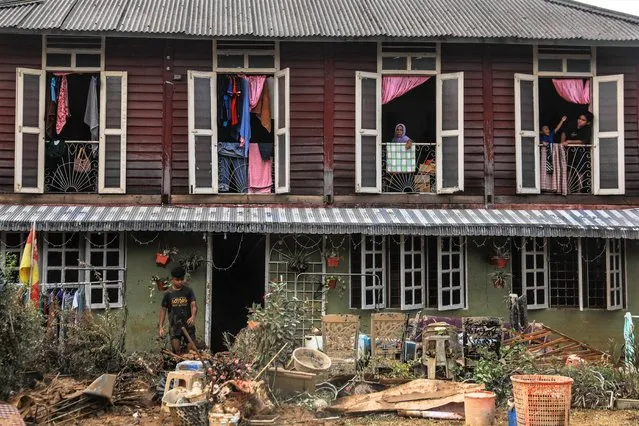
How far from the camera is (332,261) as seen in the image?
38.8 feet

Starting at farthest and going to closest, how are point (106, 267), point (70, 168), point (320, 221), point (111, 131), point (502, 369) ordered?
point (70, 168), point (111, 131), point (106, 267), point (320, 221), point (502, 369)

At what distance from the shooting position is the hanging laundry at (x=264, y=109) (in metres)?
12.2

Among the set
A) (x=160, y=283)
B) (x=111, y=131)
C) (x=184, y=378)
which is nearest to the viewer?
(x=184, y=378)

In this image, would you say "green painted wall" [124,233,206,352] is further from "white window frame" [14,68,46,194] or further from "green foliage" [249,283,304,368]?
"green foliage" [249,283,304,368]

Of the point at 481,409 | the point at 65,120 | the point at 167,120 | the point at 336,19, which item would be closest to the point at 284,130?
the point at 167,120

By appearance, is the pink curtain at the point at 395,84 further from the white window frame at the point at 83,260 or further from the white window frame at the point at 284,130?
the white window frame at the point at 83,260

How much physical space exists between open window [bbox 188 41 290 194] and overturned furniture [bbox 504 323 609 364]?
4.56m

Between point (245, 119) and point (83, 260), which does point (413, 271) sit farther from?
point (83, 260)

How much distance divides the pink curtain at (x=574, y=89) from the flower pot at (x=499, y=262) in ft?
10.4

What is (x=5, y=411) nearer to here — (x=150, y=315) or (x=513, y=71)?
(x=150, y=315)

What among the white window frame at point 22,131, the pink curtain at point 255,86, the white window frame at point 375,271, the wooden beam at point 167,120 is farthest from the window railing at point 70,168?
the white window frame at point 375,271

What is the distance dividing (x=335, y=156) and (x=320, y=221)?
4.66ft

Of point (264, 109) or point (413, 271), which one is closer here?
point (413, 271)

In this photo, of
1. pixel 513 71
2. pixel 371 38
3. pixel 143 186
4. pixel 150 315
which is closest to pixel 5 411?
pixel 150 315
